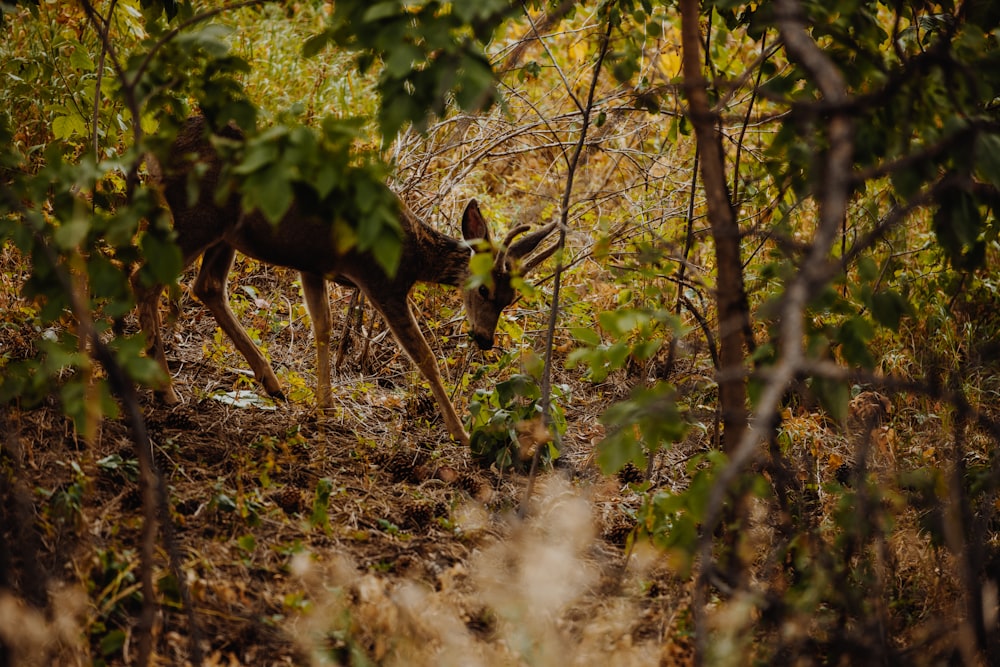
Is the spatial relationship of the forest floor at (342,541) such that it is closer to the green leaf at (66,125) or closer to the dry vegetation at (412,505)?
the dry vegetation at (412,505)

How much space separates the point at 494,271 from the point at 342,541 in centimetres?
208

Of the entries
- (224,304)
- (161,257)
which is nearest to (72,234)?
(161,257)

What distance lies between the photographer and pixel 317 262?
4973 mm

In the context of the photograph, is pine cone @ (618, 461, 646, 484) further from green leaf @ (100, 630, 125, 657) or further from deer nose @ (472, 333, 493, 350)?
green leaf @ (100, 630, 125, 657)

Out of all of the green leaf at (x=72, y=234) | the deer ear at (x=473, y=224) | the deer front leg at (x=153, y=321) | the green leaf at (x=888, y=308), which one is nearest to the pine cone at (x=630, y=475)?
the deer ear at (x=473, y=224)

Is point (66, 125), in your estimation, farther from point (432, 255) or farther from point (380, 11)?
point (380, 11)

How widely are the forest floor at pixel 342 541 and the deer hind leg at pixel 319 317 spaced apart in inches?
8.1

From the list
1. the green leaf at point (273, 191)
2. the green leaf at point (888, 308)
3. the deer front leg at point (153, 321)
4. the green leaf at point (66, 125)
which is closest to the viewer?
the green leaf at point (273, 191)

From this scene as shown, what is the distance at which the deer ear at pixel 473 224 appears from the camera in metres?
5.18

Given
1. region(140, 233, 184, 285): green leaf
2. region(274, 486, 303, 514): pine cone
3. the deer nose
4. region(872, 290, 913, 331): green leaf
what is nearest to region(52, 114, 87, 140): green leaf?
region(274, 486, 303, 514): pine cone

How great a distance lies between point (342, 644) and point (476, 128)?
4859mm

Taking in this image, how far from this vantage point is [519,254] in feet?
16.8

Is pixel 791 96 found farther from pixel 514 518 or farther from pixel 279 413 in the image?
pixel 279 413

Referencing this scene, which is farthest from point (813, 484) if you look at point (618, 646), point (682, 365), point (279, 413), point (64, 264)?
point (64, 264)
